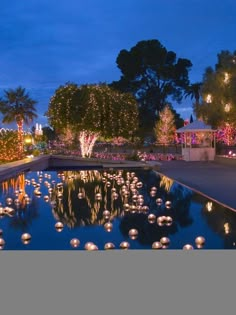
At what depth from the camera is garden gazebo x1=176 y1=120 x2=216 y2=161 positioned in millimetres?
28797

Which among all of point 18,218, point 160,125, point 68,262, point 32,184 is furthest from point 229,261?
point 160,125

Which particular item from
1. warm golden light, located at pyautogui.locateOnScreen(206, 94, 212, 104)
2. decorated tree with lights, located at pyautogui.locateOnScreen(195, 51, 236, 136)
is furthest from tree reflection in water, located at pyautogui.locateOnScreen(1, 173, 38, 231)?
warm golden light, located at pyautogui.locateOnScreen(206, 94, 212, 104)

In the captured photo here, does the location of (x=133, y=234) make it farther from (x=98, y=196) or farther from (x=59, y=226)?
(x=98, y=196)

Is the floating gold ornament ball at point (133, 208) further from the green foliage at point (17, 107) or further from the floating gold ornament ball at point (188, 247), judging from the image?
the green foliage at point (17, 107)

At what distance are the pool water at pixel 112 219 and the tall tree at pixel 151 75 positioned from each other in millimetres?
38802

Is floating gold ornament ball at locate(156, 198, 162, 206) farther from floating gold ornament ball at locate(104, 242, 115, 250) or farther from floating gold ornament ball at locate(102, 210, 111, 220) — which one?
floating gold ornament ball at locate(104, 242, 115, 250)

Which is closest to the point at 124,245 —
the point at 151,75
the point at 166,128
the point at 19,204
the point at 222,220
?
the point at 222,220

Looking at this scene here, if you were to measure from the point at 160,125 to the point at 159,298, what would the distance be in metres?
37.8

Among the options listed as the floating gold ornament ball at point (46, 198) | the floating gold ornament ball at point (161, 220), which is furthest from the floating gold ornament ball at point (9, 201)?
the floating gold ornament ball at point (161, 220)

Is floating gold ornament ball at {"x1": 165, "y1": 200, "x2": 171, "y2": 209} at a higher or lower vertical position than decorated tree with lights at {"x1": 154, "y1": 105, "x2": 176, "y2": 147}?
lower

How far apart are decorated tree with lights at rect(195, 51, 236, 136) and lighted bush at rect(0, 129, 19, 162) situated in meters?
11.3

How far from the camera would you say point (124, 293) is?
366 cm

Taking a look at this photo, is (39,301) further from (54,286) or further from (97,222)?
(97,222)

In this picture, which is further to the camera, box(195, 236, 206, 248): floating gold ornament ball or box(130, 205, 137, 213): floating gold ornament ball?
box(130, 205, 137, 213): floating gold ornament ball
